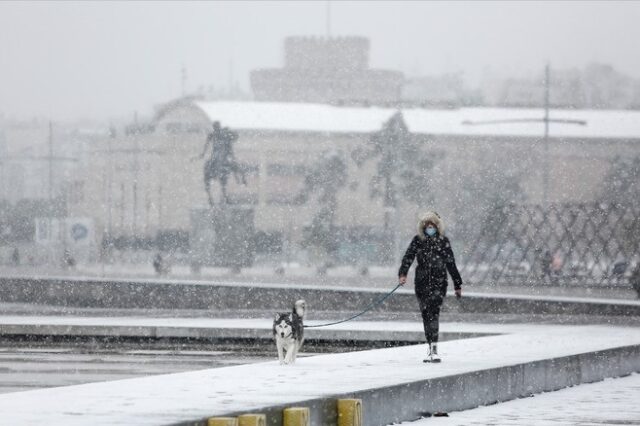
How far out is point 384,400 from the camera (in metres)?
11.8

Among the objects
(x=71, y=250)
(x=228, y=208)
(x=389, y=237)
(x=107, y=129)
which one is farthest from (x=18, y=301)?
(x=107, y=129)

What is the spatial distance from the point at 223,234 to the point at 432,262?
1442 inches

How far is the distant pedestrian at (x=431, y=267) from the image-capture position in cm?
1489

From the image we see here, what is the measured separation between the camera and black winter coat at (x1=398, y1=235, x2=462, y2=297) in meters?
14.9

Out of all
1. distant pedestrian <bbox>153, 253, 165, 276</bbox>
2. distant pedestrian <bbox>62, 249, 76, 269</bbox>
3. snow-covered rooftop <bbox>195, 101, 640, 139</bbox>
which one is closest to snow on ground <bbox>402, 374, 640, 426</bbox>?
distant pedestrian <bbox>153, 253, 165, 276</bbox>

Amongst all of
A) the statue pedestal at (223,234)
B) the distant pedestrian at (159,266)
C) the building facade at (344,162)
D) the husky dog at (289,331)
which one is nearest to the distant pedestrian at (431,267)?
the husky dog at (289,331)

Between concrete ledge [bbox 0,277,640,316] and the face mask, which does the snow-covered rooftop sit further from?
the face mask

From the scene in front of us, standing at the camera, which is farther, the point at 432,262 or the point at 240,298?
the point at 240,298

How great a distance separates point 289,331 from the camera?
13.9 metres

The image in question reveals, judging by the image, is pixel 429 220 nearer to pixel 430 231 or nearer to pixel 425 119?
pixel 430 231

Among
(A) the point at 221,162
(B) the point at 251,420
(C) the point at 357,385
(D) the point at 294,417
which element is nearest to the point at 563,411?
(C) the point at 357,385

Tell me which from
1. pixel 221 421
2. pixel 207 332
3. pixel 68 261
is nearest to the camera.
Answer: pixel 221 421

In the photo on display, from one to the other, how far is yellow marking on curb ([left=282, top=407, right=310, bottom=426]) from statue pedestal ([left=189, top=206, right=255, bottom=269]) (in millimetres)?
39939

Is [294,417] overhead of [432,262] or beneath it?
beneath
